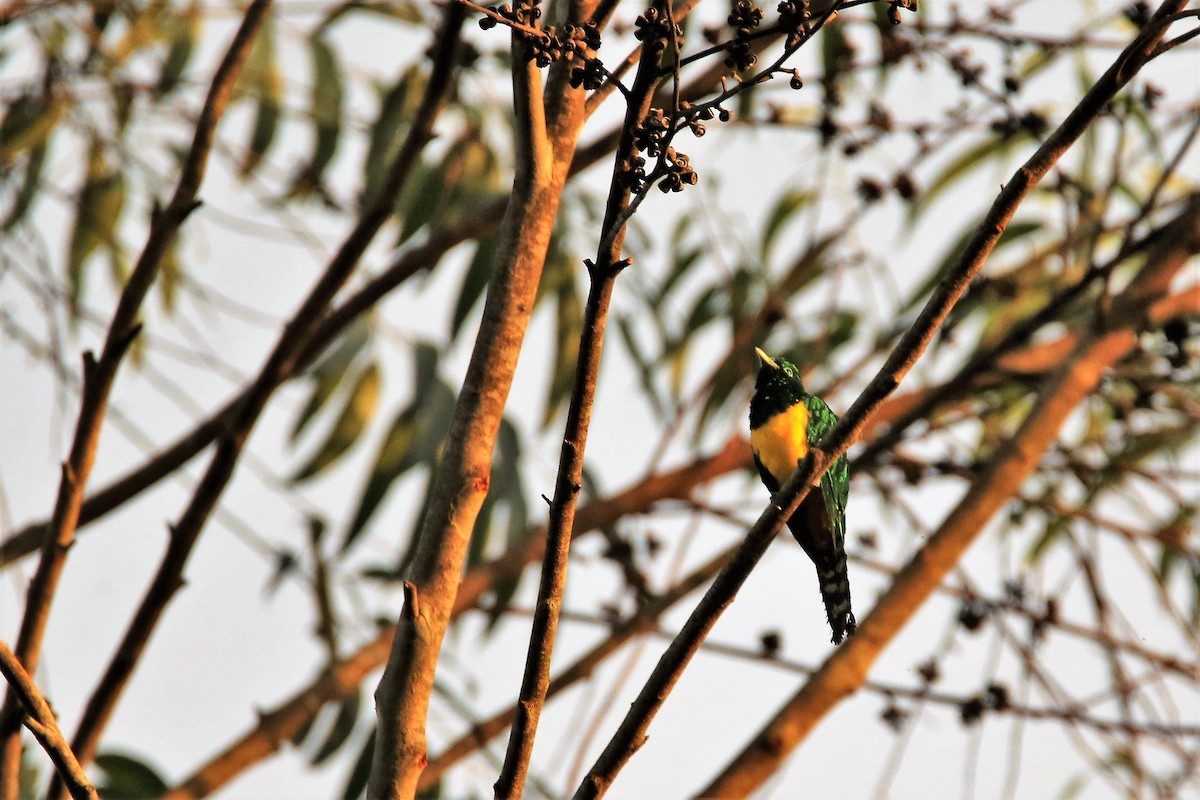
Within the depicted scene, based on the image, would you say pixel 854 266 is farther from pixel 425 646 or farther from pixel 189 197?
pixel 425 646

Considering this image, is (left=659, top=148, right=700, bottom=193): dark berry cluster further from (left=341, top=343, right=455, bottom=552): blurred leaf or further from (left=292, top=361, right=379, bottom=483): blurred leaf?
(left=292, top=361, right=379, bottom=483): blurred leaf

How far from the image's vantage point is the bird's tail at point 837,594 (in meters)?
1.79

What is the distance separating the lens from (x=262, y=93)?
362 centimetres

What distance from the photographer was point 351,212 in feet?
11.2

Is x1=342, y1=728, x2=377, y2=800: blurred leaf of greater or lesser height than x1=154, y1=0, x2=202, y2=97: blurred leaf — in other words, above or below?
below

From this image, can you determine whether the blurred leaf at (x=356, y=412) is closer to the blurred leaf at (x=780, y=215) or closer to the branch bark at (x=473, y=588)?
the branch bark at (x=473, y=588)

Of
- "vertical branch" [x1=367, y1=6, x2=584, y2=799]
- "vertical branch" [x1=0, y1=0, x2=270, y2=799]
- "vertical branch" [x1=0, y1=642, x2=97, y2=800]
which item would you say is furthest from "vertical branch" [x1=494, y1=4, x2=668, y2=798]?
"vertical branch" [x1=0, y1=0, x2=270, y2=799]

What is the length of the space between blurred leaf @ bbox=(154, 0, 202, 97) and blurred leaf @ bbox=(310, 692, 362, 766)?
1695 mm

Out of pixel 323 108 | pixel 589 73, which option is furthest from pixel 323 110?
pixel 589 73

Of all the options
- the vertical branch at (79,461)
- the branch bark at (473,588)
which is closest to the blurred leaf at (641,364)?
the branch bark at (473,588)

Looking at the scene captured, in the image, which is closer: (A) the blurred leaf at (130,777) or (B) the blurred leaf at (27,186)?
(A) the blurred leaf at (130,777)

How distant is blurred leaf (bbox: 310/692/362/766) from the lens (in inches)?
123

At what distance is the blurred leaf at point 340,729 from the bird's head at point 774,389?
132 cm

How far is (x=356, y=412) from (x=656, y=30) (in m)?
2.56
